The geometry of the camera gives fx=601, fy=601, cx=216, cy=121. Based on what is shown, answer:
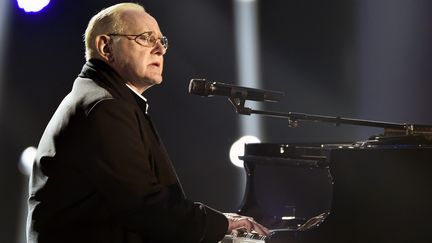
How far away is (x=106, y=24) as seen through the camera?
7.27ft

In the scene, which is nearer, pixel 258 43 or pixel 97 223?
pixel 97 223

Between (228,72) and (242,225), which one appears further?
(228,72)

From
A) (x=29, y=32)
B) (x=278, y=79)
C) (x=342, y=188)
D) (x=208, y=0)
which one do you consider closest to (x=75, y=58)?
(x=29, y=32)

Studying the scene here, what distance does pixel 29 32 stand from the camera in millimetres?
4617

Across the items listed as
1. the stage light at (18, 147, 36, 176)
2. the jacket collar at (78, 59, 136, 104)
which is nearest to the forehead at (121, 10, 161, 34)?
the jacket collar at (78, 59, 136, 104)

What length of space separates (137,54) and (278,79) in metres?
A: 3.40

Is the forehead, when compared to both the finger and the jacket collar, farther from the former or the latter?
the finger

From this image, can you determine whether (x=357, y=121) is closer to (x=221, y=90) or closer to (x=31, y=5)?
(x=221, y=90)

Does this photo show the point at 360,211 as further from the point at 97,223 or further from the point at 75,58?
the point at 75,58

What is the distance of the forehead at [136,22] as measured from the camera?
2.20 metres

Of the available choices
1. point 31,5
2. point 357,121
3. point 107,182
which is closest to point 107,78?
point 107,182

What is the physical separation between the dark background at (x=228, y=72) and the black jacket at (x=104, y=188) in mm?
2843

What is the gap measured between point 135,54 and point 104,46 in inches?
4.7

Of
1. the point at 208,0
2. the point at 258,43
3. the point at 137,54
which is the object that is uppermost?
the point at 208,0
